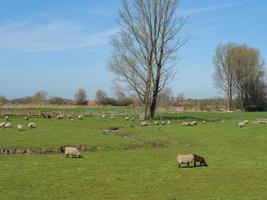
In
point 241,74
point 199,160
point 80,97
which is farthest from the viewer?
point 80,97

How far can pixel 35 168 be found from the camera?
22.1 meters

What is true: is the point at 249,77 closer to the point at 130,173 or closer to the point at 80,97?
the point at 80,97

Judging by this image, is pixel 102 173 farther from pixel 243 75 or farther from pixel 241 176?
pixel 243 75

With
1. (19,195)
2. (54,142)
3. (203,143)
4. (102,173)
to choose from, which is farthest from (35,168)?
(203,143)

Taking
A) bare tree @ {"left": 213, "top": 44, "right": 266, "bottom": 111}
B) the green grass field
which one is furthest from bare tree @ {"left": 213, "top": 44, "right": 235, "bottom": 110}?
the green grass field

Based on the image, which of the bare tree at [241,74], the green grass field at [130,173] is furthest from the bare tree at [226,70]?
the green grass field at [130,173]

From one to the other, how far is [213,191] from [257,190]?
1.60 metres

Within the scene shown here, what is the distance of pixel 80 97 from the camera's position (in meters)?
135

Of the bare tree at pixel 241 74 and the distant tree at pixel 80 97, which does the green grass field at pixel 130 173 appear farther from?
the distant tree at pixel 80 97

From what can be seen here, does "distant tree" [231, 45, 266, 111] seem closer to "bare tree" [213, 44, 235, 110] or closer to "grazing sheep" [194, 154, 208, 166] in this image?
"bare tree" [213, 44, 235, 110]

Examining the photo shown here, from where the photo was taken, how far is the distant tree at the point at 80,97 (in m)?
133

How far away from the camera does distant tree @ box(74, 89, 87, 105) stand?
133m

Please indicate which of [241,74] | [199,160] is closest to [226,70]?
[241,74]

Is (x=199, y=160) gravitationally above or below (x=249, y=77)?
below
